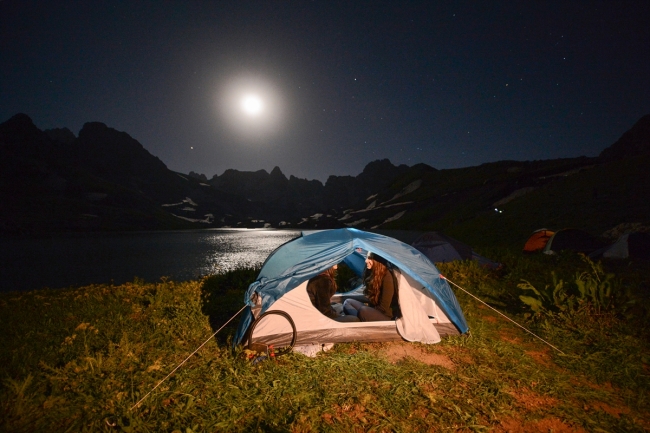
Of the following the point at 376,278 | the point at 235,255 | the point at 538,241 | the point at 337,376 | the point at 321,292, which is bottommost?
the point at 235,255

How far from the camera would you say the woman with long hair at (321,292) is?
7.07 m

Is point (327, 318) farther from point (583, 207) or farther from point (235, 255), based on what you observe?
point (583, 207)

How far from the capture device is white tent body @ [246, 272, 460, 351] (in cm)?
670

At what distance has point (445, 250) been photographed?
17.4m

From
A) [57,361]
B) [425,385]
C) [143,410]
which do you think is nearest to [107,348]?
[57,361]

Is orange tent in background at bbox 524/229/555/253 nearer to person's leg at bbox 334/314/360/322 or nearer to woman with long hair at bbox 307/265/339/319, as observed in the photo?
person's leg at bbox 334/314/360/322

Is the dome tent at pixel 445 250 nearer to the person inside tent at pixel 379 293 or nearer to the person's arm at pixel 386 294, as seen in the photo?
the person inside tent at pixel 379 293

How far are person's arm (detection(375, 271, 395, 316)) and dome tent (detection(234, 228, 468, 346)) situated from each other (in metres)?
0.27

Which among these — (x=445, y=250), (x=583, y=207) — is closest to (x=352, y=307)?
(x=445, y=250)

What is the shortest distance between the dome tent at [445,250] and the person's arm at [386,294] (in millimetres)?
11114

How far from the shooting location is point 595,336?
6.98 m

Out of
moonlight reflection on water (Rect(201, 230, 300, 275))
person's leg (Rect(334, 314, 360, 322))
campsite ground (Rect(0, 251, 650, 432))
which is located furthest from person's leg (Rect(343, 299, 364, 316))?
moonlight reflection on water (Rect(201, 230, 300, 275))

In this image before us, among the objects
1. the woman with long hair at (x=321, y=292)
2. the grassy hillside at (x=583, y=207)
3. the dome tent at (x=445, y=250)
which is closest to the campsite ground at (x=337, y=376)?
the woman with long hair at (x=321, y=292)

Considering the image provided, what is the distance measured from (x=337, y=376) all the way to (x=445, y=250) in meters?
13.9
